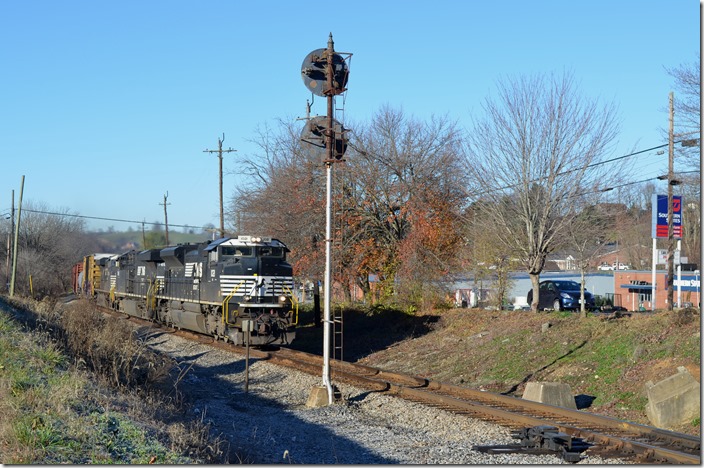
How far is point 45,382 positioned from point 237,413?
12.5 ft

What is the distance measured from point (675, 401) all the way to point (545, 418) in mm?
2163

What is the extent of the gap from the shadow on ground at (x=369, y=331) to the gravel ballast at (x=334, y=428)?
24.3ft

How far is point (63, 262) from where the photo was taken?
79438 millimetres

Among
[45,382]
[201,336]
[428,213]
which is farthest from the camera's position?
[428,213]

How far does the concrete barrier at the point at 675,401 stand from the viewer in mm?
11844

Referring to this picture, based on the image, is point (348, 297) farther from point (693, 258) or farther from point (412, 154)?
point (693, 258)

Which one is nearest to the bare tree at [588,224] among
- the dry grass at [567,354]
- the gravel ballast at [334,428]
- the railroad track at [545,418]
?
the dry grass at [567,354]

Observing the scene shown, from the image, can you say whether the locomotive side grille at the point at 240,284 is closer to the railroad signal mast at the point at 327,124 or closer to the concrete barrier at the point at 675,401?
the railroad signal mast at the point at 327,124

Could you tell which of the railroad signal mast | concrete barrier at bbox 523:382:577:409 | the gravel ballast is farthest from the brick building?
the railroad signal mast

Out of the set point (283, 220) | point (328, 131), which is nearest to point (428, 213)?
point (283, 220)

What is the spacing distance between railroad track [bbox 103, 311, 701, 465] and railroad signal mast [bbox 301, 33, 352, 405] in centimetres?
231

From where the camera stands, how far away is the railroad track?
9.62m

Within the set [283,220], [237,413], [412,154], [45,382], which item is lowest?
[237,413]

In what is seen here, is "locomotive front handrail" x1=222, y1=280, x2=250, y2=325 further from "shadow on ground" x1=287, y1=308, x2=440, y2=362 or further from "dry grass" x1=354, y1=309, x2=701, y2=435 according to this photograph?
"dry grass" x1=354, y1=309, x2=701, y2=435
